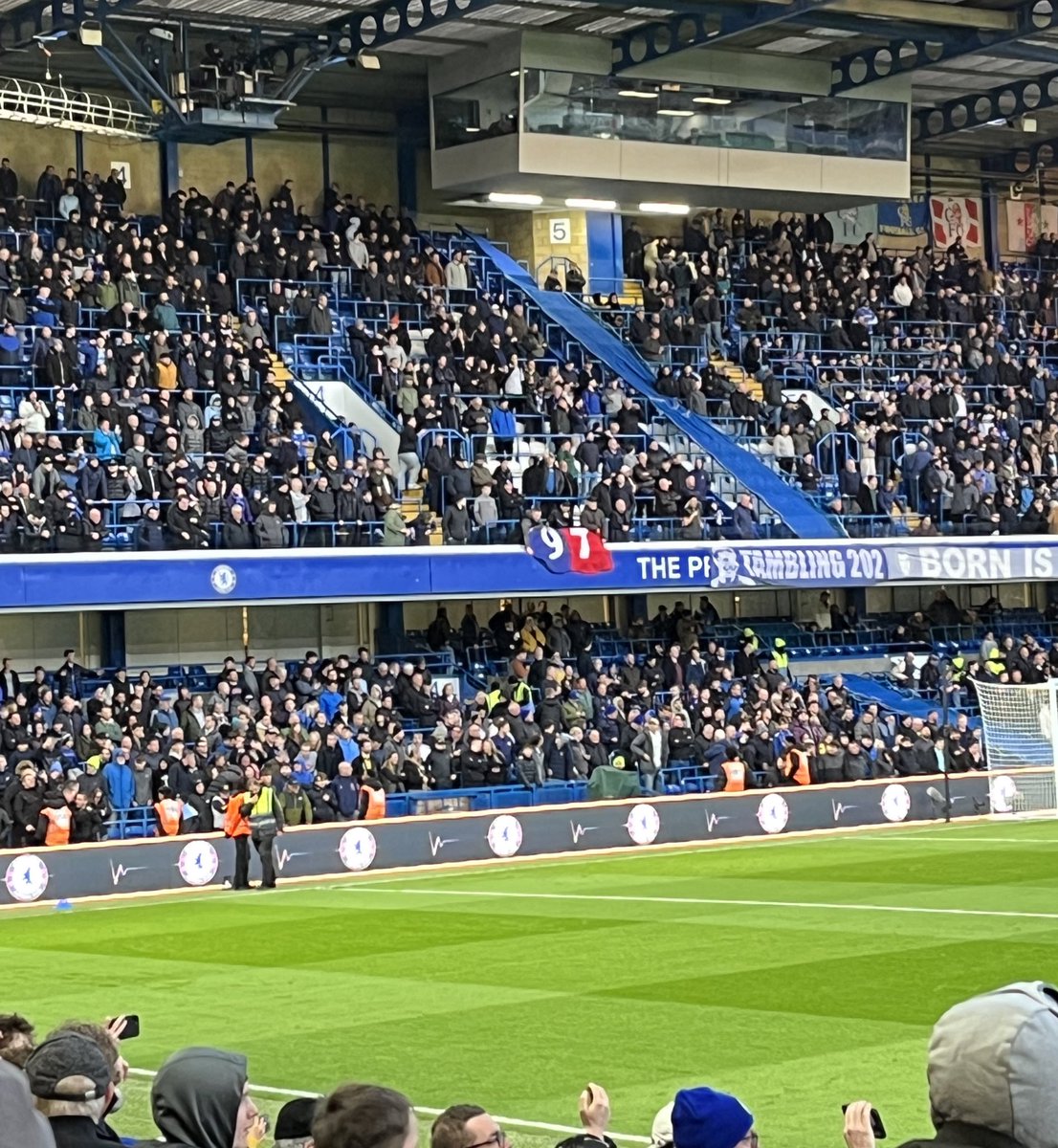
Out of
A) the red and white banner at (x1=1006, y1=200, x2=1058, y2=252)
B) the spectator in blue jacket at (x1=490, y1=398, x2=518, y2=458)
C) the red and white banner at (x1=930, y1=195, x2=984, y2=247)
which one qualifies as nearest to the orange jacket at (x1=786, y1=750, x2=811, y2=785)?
the spectator in blue jacket at (x1=490, y1=398, x2=518, y2=458)

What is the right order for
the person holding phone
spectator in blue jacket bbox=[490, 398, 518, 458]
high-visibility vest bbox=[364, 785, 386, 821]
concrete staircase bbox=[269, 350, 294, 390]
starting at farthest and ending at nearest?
spectator in blue jacket bbox=[490, 398, 518, 458], concrete staircase bbox=[269, 350, 294, 390], high-visibility vest bbox=[364, 785, 386, 821], the person holding phone

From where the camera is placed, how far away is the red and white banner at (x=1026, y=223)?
181 feet

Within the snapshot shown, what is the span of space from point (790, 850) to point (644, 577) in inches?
340

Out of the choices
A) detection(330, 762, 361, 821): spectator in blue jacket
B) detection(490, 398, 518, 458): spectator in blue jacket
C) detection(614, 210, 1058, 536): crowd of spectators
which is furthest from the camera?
detection(614, 210, 1058, 536): crowd of spectators

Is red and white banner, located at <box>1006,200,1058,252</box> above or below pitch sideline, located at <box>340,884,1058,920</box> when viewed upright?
above

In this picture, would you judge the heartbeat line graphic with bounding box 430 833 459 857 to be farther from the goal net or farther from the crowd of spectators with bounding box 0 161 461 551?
the goal net

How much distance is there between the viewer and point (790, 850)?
30.8 meters

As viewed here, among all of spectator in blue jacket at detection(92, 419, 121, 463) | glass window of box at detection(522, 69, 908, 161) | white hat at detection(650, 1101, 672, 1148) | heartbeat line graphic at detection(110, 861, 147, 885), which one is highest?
glass window of box at detection(522, 69, 908, 161)

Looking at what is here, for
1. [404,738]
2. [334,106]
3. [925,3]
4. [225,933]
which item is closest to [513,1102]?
[225,933]

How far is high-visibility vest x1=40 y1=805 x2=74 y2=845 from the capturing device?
94.5ft

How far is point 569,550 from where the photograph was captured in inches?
1474

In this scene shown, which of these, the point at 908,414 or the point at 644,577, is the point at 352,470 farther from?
the point at 908,414

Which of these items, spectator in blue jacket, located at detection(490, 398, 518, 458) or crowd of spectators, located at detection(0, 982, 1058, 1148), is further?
spectator in blue jacket, located at detection(490, 398, 518, 458)

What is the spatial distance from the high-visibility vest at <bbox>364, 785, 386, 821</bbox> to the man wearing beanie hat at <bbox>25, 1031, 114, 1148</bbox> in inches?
1021
